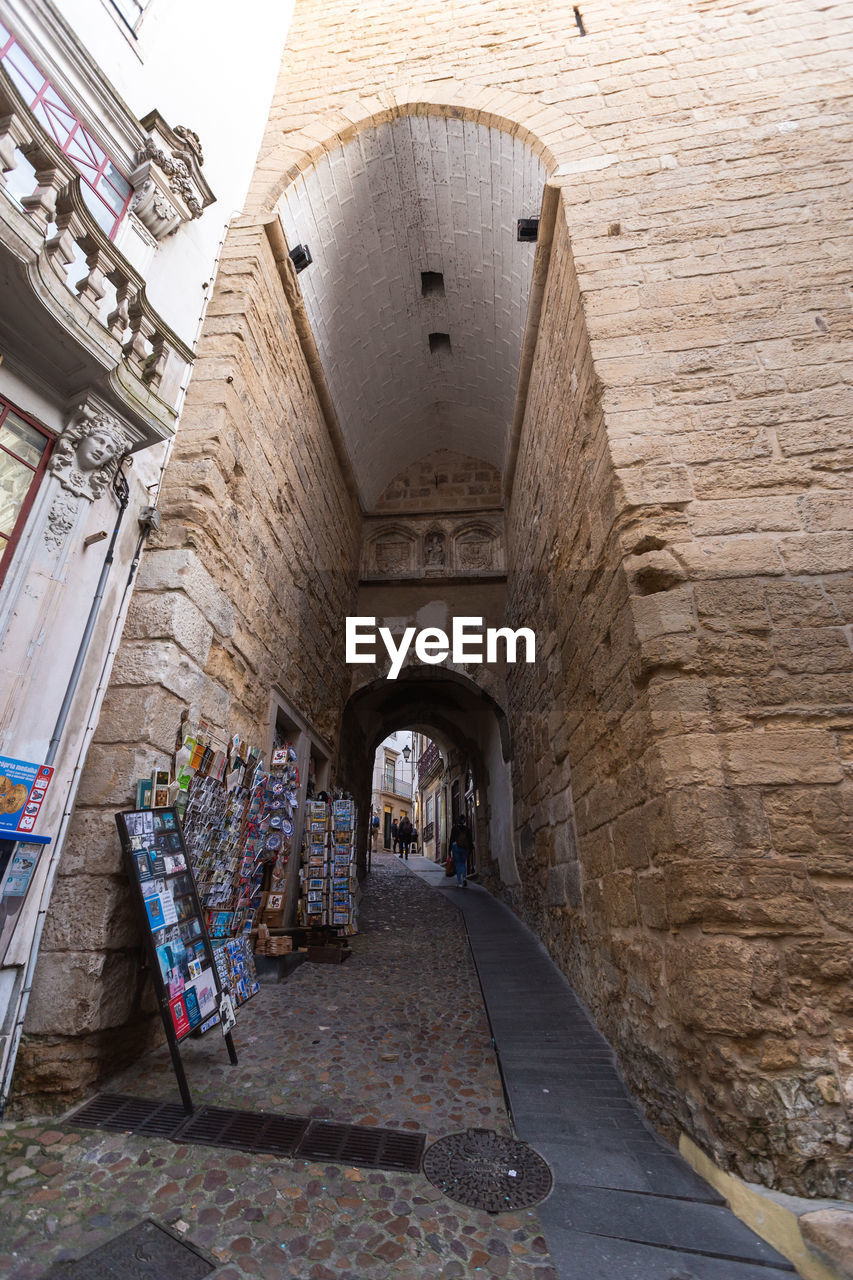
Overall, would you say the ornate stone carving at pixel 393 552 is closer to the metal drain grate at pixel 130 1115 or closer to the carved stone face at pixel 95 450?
the carved stone face at pixel 95 450

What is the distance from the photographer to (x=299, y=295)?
16.1ft

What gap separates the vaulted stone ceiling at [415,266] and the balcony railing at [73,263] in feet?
8.48

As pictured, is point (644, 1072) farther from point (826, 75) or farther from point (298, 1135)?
point (826, 75)

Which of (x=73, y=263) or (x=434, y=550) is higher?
(x=434, y=550)

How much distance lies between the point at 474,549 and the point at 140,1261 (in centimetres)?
750

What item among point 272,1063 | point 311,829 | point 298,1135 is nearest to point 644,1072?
point 298,1135

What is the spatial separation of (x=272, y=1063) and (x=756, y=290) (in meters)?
4.56

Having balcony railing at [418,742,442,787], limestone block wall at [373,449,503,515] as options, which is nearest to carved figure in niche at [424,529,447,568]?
limestone block wall at [373,449,503,515]

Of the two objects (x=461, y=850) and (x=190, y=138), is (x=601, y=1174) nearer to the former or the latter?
(x=190, y=138)

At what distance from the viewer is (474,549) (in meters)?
8.20

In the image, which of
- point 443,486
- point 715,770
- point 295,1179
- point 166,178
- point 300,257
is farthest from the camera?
point 443,486

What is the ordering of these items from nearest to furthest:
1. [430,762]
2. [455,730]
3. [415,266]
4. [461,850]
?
[415,266]
[461,850]
[455,730]
[430,762]

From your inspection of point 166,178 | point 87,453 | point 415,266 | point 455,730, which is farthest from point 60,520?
point 455,730

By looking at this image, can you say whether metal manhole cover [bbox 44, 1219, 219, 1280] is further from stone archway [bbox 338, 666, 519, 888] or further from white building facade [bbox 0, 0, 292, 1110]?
stone archway [bbox 338, 666, 519, 888]
